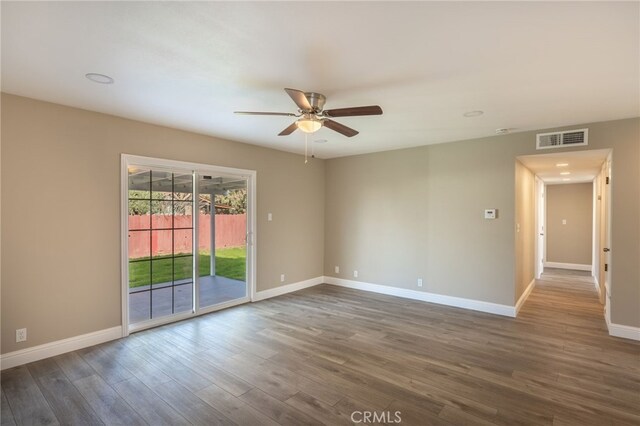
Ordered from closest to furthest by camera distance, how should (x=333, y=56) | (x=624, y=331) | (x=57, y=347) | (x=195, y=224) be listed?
1. (x=333, y=56)
2. (x=57, y=347)
3. (x=624, y=331)
4. (x=195, y=224)

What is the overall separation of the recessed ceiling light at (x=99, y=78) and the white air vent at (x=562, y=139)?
5235mm

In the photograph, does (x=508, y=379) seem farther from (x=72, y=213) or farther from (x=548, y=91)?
(x=72, y=213)

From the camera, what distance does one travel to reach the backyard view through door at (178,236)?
412 centimetres

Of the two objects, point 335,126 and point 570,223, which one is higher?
point 335,126

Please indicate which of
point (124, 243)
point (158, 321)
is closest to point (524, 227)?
point (158, 321)

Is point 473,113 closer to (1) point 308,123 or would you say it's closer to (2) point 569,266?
(1) point 308,123

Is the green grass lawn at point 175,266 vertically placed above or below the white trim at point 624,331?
above

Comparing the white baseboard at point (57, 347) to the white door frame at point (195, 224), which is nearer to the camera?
the white baseboard at point (57, 347)

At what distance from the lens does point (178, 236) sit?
4.49 m

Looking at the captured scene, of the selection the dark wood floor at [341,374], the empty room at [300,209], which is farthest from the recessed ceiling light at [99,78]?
the dark wood floor at [341,374]

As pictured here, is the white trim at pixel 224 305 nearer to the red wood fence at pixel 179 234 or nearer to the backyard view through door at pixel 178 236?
the backyard view through door at pixel 178 236

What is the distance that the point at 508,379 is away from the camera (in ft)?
9.39

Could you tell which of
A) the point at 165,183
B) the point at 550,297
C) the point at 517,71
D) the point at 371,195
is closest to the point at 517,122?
the point at 517,71

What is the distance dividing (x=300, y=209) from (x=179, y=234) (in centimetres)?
248
